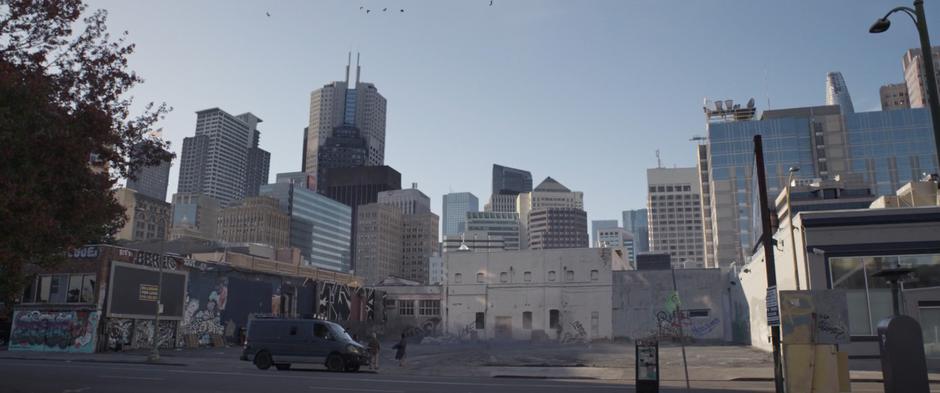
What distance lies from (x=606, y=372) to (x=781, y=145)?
12688 centimetres

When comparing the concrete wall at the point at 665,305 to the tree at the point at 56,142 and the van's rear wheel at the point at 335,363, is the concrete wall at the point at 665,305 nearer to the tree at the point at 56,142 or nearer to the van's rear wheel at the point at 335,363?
the van's rear wheel at the point at 335,363

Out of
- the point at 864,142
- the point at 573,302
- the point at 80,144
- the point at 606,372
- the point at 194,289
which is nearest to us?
the point at 80,144

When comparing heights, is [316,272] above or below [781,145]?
below

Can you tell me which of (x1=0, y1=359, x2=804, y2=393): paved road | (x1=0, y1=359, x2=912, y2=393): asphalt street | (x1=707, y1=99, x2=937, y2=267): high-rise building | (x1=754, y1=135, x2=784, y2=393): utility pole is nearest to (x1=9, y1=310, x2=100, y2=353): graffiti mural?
(x1=0, y1=359, x2=912, y2=393): asphalt street

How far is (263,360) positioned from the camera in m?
27.4

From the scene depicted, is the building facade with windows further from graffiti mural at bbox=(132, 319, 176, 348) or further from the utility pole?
the utility pole

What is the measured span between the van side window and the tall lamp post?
20.6 metres

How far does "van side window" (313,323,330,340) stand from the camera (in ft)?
88.8

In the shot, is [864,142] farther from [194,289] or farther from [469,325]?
[194,289]

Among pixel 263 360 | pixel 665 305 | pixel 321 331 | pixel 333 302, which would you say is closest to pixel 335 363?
pixel 321 331

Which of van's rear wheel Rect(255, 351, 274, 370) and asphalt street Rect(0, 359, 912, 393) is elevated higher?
van's rear wheel Rect(255, 351, 274, 370)

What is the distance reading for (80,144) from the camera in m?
13.4

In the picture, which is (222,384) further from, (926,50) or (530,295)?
(530,295)

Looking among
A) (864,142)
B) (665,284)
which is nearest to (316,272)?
(665,284)
